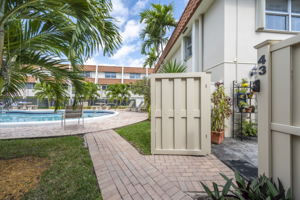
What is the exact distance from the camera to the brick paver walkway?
1.97 meters

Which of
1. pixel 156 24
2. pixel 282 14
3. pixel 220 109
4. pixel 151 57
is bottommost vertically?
pixel 220 109

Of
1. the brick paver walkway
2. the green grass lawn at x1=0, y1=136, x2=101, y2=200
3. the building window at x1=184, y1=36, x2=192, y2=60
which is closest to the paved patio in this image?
the brick paver walkway

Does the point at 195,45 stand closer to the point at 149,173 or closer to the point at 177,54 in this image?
the point at 177,54

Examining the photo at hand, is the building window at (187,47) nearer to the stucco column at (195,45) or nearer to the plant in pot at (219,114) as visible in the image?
the stucco column at (195,45)

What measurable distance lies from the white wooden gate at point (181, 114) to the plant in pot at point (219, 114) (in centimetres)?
101

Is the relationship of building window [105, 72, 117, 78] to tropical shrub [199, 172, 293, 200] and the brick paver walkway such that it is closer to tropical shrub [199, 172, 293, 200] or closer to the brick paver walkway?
the brick paver walkway

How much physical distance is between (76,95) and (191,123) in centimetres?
280

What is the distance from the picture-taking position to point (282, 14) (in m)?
4.86

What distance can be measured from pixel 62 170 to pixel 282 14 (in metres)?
7.76

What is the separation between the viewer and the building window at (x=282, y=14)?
482 cm

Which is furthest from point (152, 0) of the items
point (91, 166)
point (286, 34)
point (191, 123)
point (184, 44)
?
point (91, 166)

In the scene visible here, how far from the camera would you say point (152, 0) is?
10.7 meters

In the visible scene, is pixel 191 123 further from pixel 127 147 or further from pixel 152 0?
pixel 152 0

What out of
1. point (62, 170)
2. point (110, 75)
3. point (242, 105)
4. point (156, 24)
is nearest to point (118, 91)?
point (156, 24)
